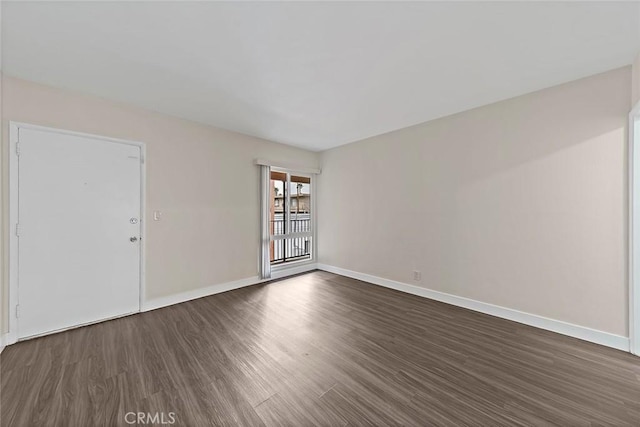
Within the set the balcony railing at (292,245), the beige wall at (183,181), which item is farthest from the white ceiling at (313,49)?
the balcony railing at (292,245)

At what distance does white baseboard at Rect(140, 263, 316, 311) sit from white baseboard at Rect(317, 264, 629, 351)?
5.72ft

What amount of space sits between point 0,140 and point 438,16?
3.89 meters

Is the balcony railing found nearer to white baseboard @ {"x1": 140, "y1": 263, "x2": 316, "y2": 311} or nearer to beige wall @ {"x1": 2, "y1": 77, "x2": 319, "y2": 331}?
white baseboard @ {"x1": 140, "y1": 263, "x2": 316, "y2": 311}

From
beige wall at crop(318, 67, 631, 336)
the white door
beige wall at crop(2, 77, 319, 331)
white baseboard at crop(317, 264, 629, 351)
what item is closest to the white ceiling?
beige wall at crop(2, 77, 319, 331)

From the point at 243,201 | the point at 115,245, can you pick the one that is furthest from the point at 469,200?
the point at 115,245

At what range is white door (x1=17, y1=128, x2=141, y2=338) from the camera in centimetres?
236

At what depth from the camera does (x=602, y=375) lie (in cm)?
184

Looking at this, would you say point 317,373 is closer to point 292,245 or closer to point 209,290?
point 209,290

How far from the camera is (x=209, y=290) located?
362cm

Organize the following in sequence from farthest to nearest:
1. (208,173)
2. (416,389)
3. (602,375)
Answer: (208,173) → (602,375) → (416,389)

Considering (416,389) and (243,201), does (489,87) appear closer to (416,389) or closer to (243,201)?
(416,389)

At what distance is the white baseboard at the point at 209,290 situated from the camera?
312 centimetres

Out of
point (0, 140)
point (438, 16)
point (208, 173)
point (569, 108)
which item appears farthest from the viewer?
point (208, 173)

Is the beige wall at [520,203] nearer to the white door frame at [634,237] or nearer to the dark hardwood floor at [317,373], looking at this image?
the white door frame at [634,237]
